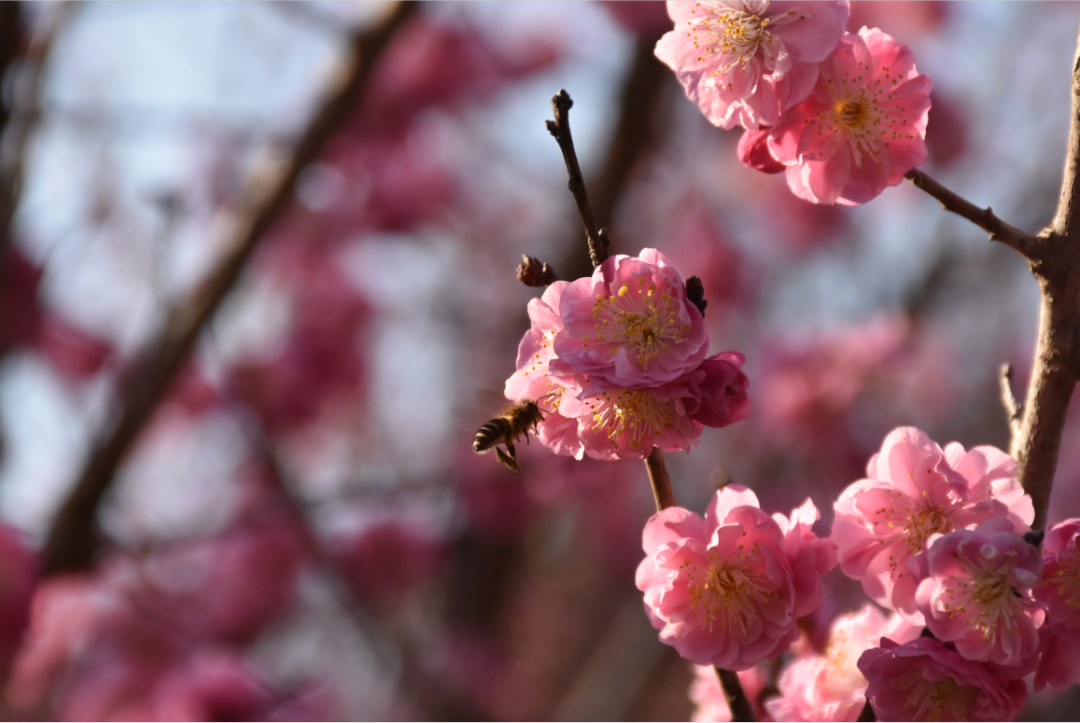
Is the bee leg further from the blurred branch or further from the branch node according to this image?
the blurred branch

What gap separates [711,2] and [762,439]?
10.5 feet

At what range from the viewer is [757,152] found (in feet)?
4.00

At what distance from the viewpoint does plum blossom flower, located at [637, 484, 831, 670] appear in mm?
1062

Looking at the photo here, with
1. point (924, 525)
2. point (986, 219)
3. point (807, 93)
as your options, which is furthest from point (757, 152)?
point (924, 525)

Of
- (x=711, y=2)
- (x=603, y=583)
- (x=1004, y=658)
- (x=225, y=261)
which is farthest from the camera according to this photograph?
(x=603, y=583)

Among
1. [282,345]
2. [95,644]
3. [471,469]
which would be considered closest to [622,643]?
[471,469]

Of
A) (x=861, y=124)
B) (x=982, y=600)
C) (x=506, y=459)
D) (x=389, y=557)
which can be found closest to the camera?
(x=982, y=600)

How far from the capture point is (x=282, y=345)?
4398mm

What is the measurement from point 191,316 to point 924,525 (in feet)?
6.55

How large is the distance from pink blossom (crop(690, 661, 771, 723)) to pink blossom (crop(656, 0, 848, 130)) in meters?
0.82

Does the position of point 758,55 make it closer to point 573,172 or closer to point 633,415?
point 573,172

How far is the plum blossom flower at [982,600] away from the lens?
926 millimetres

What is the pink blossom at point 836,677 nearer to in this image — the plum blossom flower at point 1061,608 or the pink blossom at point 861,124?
the plum blossom flower at point 1061,608

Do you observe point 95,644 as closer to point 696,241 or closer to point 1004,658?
point 1004,658
